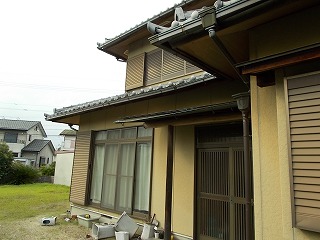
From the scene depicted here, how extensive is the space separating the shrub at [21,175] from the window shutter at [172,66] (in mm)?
19705

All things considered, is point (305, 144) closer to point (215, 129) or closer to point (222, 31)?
point (222, 31)

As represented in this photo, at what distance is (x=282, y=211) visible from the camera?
2.44m

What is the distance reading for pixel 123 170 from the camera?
7.05m

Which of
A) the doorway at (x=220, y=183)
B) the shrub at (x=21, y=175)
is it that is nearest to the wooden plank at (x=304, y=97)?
the doorway at (x=220, y=183)

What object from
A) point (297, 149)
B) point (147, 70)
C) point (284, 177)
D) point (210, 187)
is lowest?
point (210, 187)

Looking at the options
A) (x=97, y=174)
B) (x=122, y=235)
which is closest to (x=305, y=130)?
(x=122, y=235)

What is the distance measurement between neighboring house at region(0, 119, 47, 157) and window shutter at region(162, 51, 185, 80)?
32.1 meters

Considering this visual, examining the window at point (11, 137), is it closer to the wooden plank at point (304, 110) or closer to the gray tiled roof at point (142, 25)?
the gray tiled roof at point (142, 25)

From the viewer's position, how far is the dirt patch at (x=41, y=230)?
6.21m

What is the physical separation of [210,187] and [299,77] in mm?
3127

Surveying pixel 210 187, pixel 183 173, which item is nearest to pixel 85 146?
pixel 183 173

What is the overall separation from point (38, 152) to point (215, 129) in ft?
110

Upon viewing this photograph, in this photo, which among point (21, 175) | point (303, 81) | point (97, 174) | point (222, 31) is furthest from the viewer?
point (21, 175)

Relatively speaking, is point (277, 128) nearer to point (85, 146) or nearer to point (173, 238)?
point (173, 238)
